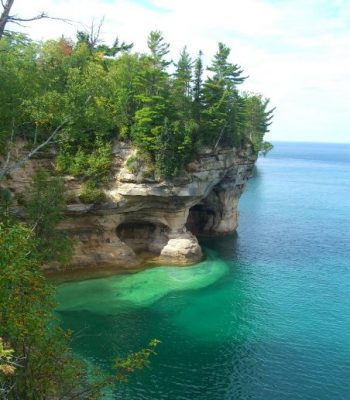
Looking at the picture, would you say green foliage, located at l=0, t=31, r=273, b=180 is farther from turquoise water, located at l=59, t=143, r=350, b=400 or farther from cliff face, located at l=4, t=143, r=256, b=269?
turquoise water, located at l=59, t=143, r=350, b=400

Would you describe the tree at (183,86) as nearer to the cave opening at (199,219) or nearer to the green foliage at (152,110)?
the green foliage at (152,110)

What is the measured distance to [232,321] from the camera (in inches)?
1068

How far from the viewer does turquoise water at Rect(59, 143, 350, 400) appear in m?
20.6

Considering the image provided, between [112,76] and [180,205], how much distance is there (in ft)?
41.1

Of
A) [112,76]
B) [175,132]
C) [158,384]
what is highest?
[112,76]

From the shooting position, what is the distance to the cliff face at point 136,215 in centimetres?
3406

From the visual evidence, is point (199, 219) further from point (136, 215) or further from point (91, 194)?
point (91, 194)

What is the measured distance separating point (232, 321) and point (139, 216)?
14.1 metres

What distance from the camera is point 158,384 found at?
20.2 m

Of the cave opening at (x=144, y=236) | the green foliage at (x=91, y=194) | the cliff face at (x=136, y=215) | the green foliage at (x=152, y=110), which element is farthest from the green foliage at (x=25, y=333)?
the cave opening at (x=144, y=236)

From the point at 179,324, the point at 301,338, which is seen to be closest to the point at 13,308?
the point at 179,324

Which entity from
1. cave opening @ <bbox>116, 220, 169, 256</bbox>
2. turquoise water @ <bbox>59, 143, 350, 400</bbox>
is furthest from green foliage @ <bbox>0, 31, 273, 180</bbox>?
turquoise water @ <bbox>59, 143, 350, 400</bbox>

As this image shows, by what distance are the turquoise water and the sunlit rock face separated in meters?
2.78

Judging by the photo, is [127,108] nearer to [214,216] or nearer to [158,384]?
[214,216]
